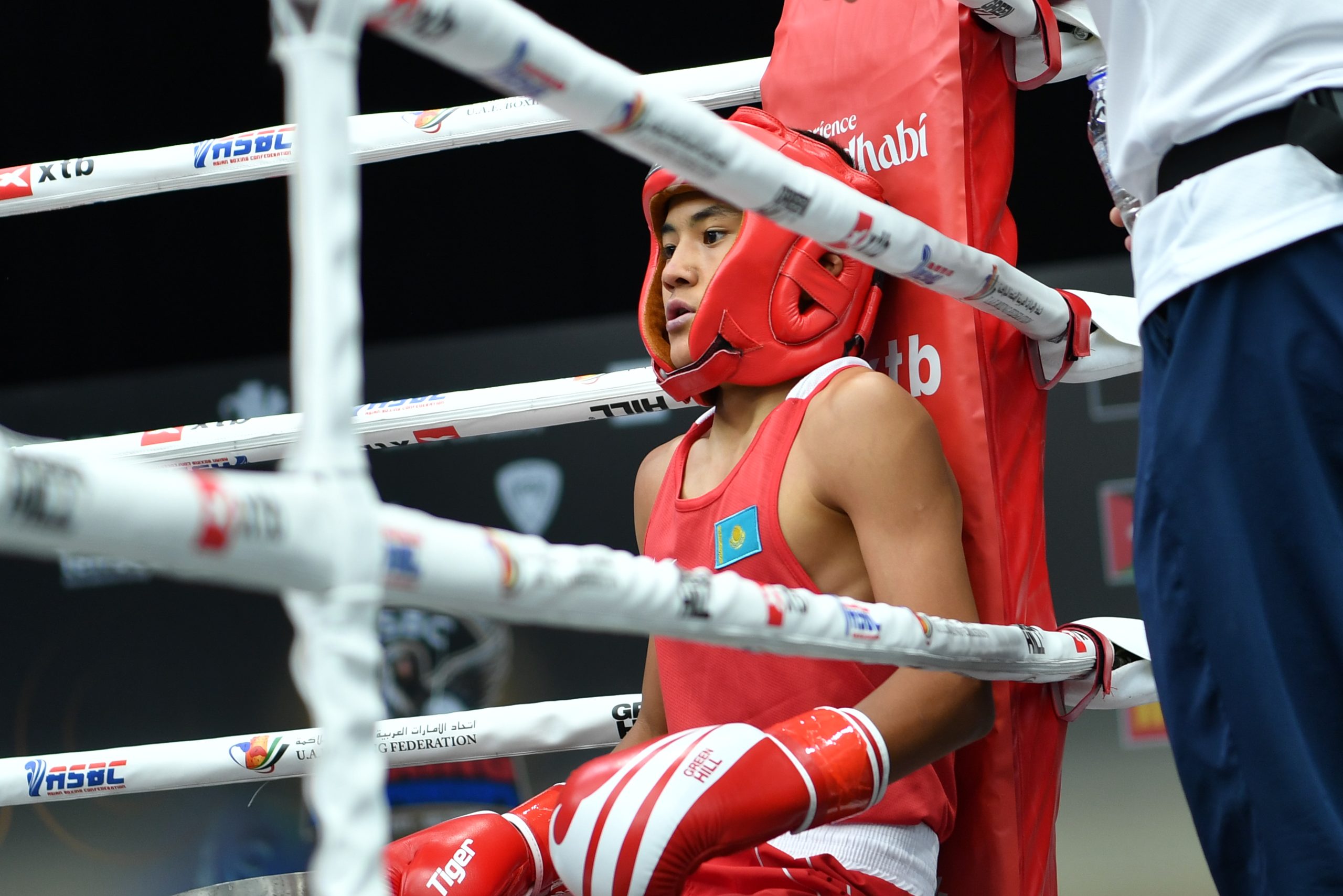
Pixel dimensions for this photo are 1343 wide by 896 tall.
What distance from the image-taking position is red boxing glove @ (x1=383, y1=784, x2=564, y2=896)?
1024 mm

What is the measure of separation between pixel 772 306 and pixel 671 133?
1.87 ft

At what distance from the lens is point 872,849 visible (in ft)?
3.43

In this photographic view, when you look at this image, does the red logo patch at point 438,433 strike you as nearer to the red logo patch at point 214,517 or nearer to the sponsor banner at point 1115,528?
the red logo patch at point 214,517

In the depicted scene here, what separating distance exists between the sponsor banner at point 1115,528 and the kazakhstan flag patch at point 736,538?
239cm

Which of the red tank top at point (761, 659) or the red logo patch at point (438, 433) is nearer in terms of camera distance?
the red tank top at point (761, 659)

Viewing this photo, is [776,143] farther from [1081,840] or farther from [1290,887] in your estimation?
[1081,840]

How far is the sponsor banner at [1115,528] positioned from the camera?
10.7 feet

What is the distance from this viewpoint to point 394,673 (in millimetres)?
3438

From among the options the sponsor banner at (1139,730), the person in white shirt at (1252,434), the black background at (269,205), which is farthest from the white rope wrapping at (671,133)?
the sponsor banner at (1139,730)

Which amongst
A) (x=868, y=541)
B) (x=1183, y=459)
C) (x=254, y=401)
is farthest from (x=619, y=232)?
(x=1183, y=459)

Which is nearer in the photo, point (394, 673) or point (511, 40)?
point (511, 40)

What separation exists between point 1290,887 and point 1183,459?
27 cm

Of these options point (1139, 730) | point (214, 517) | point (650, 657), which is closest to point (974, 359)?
point (650, 657)

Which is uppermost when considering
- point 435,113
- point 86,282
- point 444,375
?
point 86,282
